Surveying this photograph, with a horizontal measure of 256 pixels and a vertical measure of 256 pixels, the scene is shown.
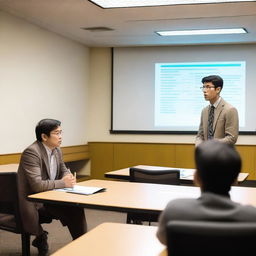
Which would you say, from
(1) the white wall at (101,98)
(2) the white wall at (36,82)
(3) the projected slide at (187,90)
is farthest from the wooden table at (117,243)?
(1) the white wall at (101,98)

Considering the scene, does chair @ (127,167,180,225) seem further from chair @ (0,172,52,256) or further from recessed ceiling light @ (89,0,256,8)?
recessed ceiling light @ (89,0,256,8)

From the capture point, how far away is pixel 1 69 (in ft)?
18.7

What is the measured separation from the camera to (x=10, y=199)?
3.21 meters

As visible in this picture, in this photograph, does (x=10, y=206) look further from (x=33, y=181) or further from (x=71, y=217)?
(x=71, y=217)

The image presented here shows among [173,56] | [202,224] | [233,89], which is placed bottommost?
[202,224]

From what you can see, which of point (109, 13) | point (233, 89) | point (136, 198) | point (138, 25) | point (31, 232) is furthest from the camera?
point (233, 89)

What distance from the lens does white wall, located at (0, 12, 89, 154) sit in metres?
5.82

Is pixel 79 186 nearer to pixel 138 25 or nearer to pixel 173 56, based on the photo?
pixel 138 25

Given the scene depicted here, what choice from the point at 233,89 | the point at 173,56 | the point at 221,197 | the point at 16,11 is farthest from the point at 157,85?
the point at 221,197

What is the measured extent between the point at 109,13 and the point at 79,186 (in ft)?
9.59

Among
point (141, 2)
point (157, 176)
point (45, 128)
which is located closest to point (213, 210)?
point (157, 176)

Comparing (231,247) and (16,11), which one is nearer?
(231,247)

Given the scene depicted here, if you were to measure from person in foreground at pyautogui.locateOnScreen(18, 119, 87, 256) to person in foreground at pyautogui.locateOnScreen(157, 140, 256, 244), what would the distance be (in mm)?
2026

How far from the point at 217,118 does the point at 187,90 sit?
9.77 feet
